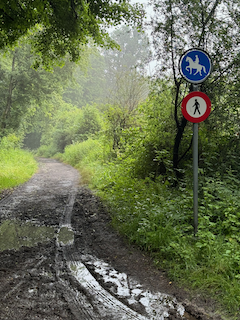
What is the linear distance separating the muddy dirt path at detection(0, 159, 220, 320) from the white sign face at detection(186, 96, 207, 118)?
2607 mm

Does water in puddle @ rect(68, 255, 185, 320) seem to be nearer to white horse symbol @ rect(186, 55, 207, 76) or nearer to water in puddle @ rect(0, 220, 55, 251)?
water in puddle @ rect(0, 220, 55, 251)

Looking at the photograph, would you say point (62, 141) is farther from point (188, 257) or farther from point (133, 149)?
point (188, 257)

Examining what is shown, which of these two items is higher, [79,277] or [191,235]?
[191,235]

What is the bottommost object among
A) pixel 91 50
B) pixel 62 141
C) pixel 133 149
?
pixel 62 141

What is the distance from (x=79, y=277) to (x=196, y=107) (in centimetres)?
328

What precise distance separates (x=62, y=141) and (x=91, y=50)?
45.9ft

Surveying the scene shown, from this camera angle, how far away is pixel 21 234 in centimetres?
509

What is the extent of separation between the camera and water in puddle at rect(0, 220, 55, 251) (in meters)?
4.60

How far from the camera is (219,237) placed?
4.14 m

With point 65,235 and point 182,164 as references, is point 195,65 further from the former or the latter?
point 65,235

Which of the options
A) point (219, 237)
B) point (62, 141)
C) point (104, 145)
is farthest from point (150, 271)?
point (62, 141)

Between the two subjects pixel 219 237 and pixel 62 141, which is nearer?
pixel 219 237

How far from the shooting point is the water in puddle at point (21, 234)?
181 inches

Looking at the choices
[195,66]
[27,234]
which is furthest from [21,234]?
[195,66]
